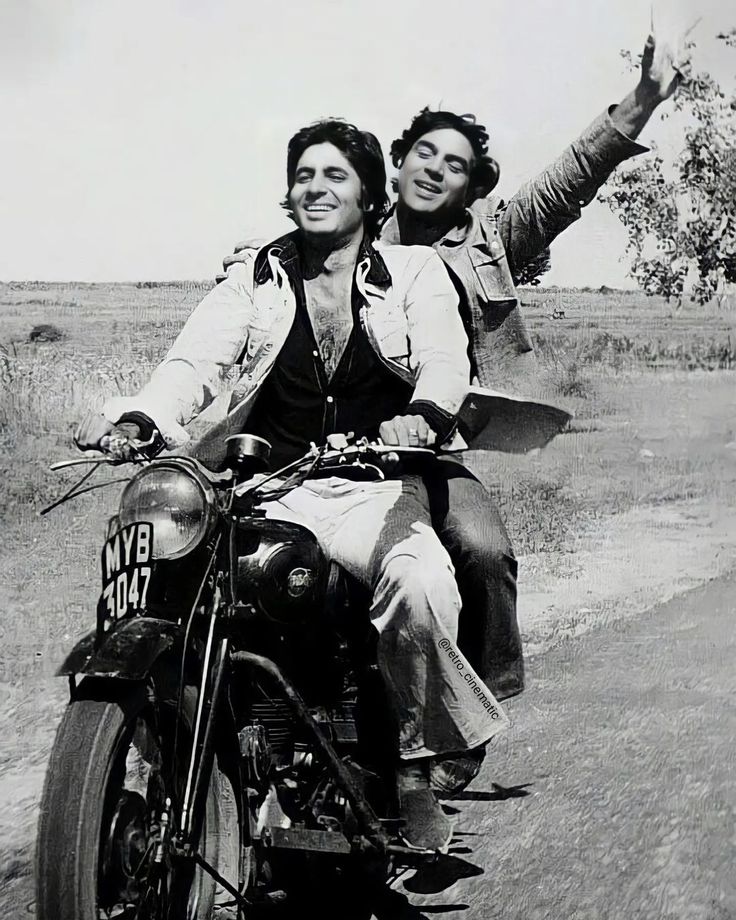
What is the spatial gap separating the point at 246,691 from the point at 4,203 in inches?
75.0

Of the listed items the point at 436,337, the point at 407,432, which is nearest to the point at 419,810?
the point at 407,432

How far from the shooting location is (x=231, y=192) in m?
3.87

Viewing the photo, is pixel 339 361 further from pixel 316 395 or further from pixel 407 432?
Result: pixel 407 432

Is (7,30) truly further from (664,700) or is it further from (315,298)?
(664,700)

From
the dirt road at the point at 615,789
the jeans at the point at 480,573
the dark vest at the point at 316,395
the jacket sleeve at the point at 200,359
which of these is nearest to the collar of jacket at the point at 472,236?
the dark vest at the point at 316,395

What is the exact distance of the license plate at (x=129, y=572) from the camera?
2697 millimetres

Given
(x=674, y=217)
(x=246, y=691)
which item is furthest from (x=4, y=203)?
(x=674, y=217)

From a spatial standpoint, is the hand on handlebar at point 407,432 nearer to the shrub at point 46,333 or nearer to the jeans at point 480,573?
the jeans at point 480,573

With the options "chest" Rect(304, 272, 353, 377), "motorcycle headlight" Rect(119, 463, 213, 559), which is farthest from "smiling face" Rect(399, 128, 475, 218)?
"motorcycle headlight" Rect(119, 463, 213, 559)

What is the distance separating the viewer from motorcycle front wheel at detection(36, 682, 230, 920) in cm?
256

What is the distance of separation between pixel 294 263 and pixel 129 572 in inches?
54.8

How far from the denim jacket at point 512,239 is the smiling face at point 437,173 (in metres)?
0.08

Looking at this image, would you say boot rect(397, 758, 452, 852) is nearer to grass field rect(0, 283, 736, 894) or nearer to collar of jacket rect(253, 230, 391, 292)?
grass field rect(0, 283, 736, 894)

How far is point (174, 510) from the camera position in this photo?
2738mm
